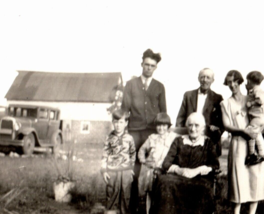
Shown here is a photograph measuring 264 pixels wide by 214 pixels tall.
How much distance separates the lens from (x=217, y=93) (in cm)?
285

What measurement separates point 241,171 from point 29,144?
2.33m

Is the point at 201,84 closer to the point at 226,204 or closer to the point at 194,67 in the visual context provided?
the point at 194,67

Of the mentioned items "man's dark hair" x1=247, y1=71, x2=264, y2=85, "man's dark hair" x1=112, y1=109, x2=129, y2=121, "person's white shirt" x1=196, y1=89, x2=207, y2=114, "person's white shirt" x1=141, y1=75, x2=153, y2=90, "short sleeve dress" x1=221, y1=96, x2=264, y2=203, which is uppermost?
"man's dark hair" x1=247, y1=71, x2=264, y2=85

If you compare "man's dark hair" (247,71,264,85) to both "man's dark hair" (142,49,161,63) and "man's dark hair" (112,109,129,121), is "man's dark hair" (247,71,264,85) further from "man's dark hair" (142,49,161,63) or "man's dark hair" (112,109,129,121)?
"man's dark hair" (112,109,129,121)

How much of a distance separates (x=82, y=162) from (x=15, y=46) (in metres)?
1.41

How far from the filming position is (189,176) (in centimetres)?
242

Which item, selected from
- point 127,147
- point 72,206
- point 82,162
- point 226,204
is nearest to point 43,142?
point 82,162

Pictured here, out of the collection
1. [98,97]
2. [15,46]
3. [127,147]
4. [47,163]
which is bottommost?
[47,163]

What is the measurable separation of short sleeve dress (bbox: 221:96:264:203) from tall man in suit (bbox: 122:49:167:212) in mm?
635

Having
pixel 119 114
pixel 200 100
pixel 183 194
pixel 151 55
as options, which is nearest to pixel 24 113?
pixel 119 114

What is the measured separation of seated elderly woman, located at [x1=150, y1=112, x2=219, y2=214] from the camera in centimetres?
237

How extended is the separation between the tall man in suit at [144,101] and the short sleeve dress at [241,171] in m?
0.63

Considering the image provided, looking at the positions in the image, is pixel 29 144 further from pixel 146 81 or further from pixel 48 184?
pixel 146 81

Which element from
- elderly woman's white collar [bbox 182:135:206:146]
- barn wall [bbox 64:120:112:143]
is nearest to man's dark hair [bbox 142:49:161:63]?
barn wall [bbox 64:120:112:143]
